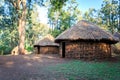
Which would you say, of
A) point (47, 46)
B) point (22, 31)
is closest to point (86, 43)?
point (22, 31)

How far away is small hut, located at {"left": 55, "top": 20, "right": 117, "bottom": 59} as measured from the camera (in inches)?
700

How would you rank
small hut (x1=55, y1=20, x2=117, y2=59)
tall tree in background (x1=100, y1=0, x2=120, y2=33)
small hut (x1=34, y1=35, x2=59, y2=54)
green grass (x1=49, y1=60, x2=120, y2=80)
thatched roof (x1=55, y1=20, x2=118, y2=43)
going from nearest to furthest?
green grass (x1=49, y1=60, x2=120, y2=80) → thatched roof (x1=55, y1=20, x2=118, y2=43) → small hut (x1=55, y1=20, x2=117, y2=59) → small hut (x1=34, y1=35, x2=59, y2=54) → tall tree in background (x1=100, y1=0, x2=120, y2=33)

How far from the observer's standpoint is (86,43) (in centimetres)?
1812

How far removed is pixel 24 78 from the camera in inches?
338

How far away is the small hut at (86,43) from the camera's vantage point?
17.8 metres

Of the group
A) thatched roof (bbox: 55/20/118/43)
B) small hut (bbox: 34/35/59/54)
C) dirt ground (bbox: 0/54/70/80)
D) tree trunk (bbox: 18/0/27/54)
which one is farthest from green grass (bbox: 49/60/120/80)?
small hut (bbox: 34/35/59/54)

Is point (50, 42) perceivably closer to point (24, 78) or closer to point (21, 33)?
point (21, 33)

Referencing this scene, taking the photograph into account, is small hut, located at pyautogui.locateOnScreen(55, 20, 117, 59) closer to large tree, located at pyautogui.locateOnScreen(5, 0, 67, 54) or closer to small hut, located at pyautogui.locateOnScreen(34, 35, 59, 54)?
large tree, located at pyautogui.locateOnScreen(5, 0, 67, 54)

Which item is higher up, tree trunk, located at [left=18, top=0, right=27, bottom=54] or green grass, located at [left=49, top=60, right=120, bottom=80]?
tree trunk, located at [left=18, top=0, right=27, bottom=54]

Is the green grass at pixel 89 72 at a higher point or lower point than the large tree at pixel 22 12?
lower

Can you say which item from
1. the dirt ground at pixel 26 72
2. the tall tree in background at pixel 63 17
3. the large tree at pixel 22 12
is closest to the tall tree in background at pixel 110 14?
the tall tree in background at pixel 63 17

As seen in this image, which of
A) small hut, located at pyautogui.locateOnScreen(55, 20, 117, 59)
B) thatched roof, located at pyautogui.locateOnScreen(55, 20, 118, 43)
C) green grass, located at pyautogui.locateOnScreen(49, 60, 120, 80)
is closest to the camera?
green grass, located at pyautogui.locateOnScreen(49, 60, 120, 80)

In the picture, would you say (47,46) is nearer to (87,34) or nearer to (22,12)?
(22,12)

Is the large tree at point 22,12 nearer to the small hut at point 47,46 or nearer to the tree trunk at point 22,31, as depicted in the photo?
the tree trunk at point 22,31
